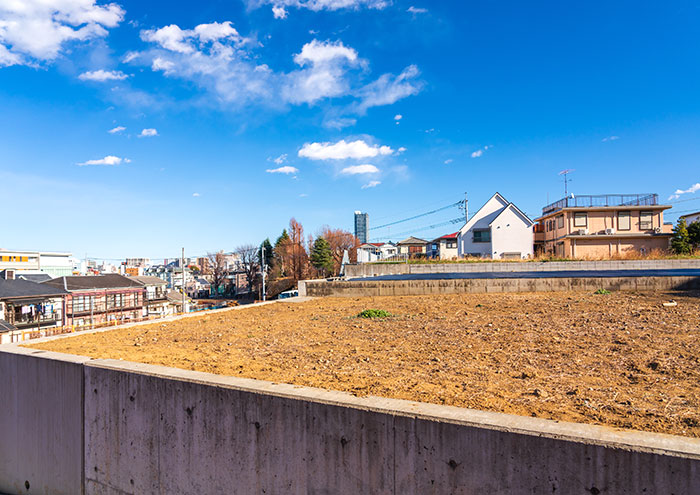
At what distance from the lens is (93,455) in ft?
13.2

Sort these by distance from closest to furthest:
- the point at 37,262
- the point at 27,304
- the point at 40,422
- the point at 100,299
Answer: the point at 40,422 → the point at 27,304 → the point at 100,299 → the point at 37,262

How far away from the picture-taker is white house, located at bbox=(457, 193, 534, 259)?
103 ft

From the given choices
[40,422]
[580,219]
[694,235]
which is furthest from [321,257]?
[40,422]

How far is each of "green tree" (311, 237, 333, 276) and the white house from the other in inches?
1073

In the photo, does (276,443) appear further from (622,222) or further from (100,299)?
(100,299)

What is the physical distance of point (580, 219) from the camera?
30172 mm

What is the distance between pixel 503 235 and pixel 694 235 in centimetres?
1388

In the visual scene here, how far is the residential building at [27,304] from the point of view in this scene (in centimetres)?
2192

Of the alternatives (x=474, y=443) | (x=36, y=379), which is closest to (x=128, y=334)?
(x=36, y=379)

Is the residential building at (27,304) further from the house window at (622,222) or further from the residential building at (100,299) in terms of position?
the house window at (622,222)

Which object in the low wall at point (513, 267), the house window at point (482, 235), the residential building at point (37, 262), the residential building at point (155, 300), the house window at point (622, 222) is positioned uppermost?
the house window at point (622, 222)

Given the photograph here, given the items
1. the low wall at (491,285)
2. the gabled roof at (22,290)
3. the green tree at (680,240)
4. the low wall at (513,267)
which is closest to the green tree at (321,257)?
the low wall at (513,267)

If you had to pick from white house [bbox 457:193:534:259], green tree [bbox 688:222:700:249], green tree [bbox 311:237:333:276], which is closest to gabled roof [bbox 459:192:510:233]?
white house [bbox 457:193:534:259]

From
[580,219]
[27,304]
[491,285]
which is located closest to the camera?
[491,285]
